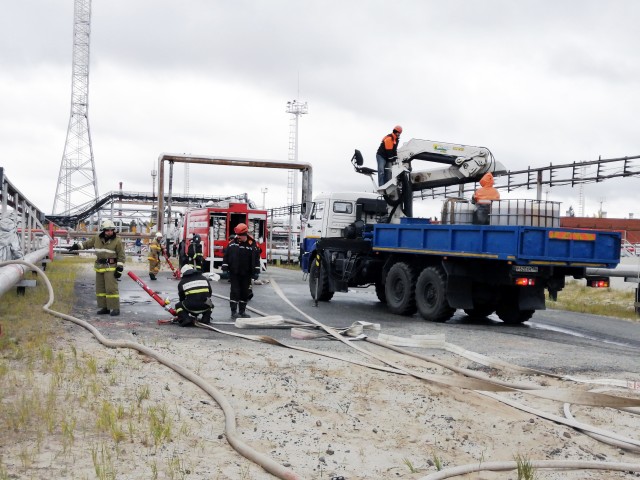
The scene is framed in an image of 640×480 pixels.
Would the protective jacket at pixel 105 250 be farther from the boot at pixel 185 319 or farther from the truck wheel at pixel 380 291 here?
the truck wheel at pixel 380 291

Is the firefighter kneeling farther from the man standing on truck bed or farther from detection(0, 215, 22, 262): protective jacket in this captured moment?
the man standing on truck bed

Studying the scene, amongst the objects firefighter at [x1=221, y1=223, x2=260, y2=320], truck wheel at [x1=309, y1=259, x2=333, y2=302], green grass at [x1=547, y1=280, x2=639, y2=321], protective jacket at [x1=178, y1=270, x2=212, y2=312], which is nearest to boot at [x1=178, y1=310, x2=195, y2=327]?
protective jacket at [x1=178, y1=270, x2=212, y2=312]

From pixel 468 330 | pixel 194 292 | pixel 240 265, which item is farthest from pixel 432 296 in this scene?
pixel 194 292

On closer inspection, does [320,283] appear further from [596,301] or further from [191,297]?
[596,301]

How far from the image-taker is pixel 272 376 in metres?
7.32

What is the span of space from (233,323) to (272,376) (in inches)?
181

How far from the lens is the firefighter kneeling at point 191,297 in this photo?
11234mm

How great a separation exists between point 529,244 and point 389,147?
16.2ft

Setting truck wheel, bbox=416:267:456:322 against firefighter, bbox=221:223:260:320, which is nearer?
firefighter, bbox=221:223:260:320

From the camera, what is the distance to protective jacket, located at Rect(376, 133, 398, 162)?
50.3 feet

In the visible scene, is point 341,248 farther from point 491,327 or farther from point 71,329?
point 71,329

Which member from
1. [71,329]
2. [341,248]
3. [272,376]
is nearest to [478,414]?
[272,376]

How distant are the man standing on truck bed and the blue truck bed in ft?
9.38

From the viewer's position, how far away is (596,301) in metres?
19.7
